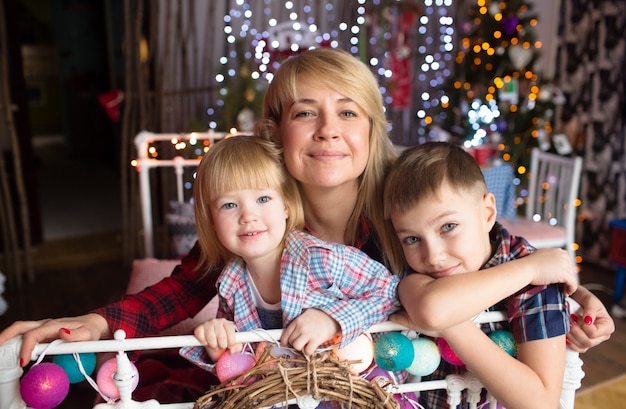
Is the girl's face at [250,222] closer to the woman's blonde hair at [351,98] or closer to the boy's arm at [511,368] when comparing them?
the woman's blonde hair at [351,98]

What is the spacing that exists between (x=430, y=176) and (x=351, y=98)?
282 millimetres

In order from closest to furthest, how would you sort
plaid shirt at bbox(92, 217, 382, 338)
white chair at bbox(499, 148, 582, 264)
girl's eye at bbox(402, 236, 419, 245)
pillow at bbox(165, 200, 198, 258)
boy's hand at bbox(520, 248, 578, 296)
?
boy's hand at bbox(520, 248, 578, 296) < girl's eye at bbox(402, 236, 419, 245) < plaid shirt at bbox(92, 217, 382, 338) < pillow at bbox(165, 200, 198, 258) < white chair at bbox(499, 148, 582, 264)

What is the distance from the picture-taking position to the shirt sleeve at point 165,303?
3.83 feet

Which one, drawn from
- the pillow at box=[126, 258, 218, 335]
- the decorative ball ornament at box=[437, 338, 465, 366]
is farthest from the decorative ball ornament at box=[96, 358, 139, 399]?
the pillow at box=[126, 258, 218, 335]

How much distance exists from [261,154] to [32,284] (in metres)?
3.03

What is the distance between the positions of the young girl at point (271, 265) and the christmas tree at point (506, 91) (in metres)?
2.88

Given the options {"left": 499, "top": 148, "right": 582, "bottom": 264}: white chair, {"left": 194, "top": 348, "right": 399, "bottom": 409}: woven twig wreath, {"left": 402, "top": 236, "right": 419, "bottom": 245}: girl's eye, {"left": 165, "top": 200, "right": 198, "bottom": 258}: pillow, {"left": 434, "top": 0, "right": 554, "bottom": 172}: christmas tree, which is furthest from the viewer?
{"left": 434, "top": 0, "right": 554, "bottom": 172}: christmas tree

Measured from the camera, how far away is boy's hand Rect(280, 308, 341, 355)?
894 millimetres

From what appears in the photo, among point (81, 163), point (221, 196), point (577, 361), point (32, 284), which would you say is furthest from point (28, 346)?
point (81, 163)

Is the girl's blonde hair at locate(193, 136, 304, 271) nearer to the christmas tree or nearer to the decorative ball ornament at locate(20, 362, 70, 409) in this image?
the decorative ball ornament at locate(20, 362, 70, 409)

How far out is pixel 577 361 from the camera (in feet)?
3.39

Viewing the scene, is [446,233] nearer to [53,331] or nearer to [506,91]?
[53,331]

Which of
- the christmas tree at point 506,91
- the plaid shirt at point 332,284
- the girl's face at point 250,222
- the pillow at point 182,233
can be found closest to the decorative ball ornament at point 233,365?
the plaid shirt at point 332,284

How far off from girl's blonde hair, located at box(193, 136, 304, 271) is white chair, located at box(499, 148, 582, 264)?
77.9 inches
